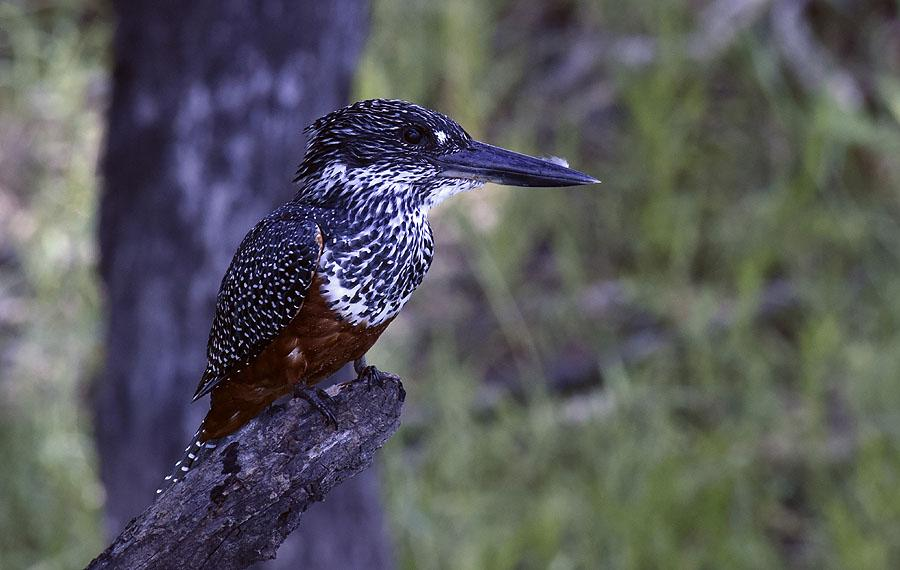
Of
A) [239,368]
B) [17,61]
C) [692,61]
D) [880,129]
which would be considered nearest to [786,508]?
[880,129]

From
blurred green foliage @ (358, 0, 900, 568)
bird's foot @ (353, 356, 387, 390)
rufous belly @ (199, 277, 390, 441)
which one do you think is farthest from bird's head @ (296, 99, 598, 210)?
blurred green foliage @ (358, 0, 900, 568)

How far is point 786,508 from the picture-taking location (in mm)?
5832

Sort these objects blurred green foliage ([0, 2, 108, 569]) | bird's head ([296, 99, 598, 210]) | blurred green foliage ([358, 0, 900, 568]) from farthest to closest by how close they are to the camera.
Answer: blurred green foliage ([0, 2, 108, 569]) < blurred green foliage ([358, 0, 900, 568]) < bird's head ([296, 99, 598, 210])

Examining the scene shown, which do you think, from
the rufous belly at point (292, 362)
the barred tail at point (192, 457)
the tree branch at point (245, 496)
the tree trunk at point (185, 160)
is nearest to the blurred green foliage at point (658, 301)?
the tree trunk at point (185, 160)

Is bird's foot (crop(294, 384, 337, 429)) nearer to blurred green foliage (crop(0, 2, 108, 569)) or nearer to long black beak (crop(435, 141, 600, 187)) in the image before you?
long black beak (crop(435, 141, 600, 187))

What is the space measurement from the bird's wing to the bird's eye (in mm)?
212

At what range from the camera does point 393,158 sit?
1999 mm

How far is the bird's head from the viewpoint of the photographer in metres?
1.90

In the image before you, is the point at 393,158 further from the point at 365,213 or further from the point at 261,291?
the point at 261,291

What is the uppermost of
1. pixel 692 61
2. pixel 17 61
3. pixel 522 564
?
pixel 17 61

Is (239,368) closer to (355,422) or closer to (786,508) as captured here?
(355,422)

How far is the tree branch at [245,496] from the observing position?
1.95 m

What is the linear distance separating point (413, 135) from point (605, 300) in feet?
15.1

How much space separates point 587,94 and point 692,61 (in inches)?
25.2
